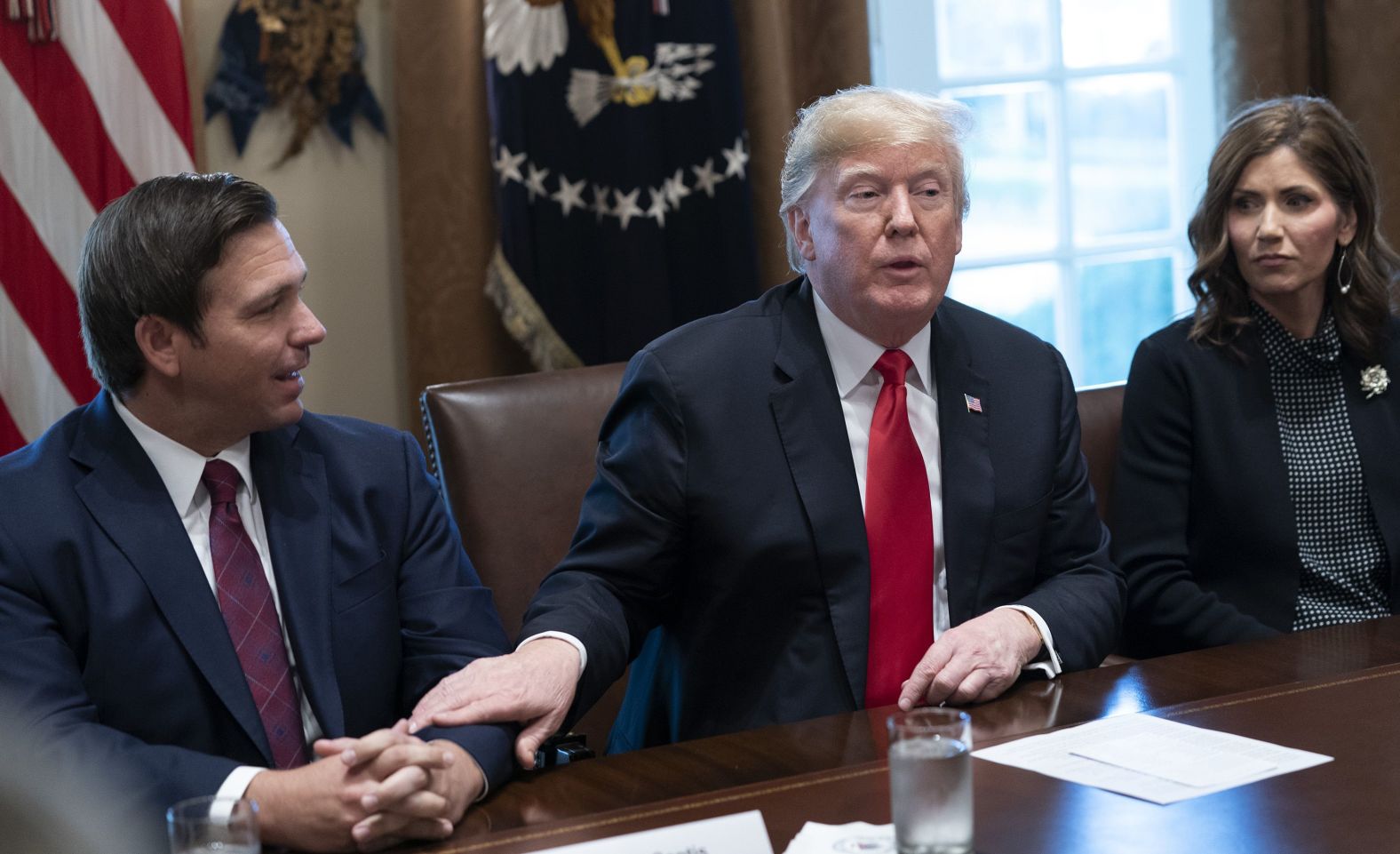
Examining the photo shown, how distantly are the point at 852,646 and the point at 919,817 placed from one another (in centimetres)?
82

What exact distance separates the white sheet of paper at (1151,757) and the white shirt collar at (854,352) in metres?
0.68

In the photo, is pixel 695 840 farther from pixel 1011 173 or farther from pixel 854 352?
pixel 1011 173

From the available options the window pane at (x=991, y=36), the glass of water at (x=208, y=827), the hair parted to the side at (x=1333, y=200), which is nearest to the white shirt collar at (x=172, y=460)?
the glass of water at (x=208, y=827)

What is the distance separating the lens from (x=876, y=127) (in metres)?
2.12

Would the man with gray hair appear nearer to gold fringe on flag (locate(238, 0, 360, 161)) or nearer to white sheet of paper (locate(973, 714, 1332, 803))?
white sheet of paper (locate(973, 714, 1332, 803))

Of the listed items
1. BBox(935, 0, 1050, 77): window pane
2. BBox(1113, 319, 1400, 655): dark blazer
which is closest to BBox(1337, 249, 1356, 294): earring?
BBox(1113, 319, 1400, 655): dark blazer

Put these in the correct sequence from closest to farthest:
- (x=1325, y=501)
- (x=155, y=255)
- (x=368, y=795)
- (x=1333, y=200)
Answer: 1. (x=368, y=795)
2. (x=155, y=255)
3. (x=1325, y=501)
4. (x=1333, y=200)

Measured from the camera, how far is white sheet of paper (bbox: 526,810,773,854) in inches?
51.6

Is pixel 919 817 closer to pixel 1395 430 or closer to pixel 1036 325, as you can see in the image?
pixel 1395 430

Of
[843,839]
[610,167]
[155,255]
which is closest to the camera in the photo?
[843,839]

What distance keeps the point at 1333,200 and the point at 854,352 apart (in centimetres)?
114

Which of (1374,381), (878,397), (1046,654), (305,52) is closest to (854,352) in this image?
(878,397)

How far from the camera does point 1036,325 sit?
391 centimetres

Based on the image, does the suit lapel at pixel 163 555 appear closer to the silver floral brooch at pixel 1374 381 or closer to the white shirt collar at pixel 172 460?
the white shirt collar at pixel 172 460
